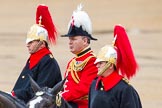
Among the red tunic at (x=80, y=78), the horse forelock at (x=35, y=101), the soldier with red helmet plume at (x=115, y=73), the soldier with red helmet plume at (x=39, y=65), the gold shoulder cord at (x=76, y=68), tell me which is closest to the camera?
the horse forelock at (x=35, y=101)

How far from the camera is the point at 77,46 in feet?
28.9

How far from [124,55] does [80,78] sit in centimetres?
100

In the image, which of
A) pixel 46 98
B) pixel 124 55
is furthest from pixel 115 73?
pixel 46 98

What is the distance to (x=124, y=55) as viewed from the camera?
8.01 meters

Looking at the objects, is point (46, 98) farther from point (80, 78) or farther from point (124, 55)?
point (80, 78)

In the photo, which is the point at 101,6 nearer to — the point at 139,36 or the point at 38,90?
the point at 139,36

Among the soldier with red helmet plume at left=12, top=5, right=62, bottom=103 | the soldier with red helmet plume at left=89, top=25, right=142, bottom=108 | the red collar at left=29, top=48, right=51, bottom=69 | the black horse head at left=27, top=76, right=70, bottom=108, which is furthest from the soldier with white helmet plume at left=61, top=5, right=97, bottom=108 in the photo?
the black horse head at left=27, top=76, right=70, bottom=108

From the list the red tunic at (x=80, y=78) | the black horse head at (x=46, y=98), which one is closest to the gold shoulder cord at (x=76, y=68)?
the red tunic at (x=80, y=78)

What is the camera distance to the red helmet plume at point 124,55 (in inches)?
315

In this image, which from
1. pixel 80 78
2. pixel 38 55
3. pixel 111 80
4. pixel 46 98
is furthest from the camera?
pixel 38 55

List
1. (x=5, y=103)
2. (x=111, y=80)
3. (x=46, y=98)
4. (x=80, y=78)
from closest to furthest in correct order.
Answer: (x=5, y=103) → (x=46, y=98) → (x=111, y=80) → (x=80, y=78)

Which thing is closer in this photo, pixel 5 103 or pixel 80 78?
pixel 5 103

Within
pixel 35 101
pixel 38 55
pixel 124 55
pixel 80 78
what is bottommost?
pixel 80 78

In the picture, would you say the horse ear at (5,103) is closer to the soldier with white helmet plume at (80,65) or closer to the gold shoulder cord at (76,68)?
the soldier with white helmet plume at (80,65)
